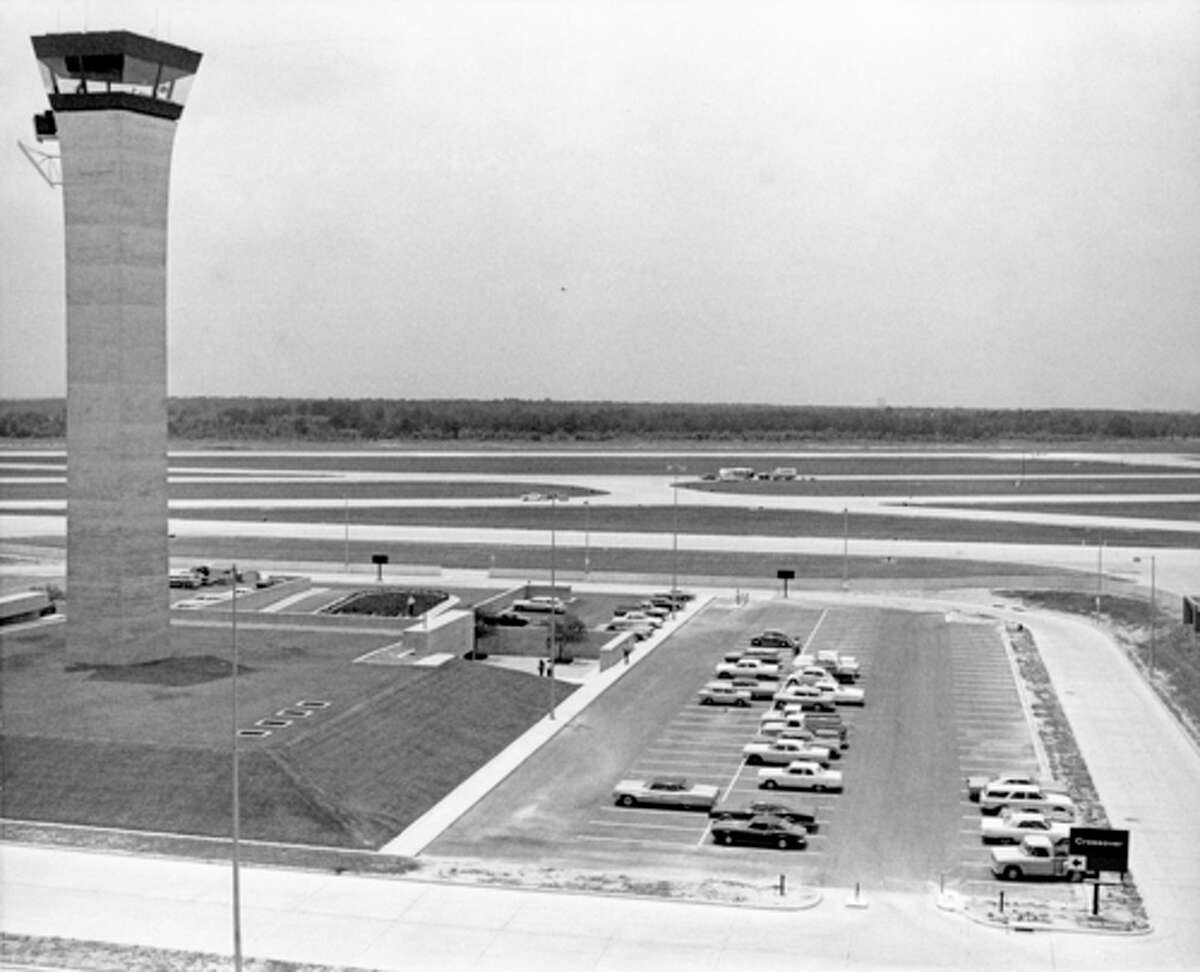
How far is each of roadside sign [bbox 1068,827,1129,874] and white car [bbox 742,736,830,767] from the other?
13426 millimetres

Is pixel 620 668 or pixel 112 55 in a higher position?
pixel 112 55

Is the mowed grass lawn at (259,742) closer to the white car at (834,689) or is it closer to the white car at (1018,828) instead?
the white car at (834,689)

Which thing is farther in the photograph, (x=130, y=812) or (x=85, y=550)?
(x=85, y=550)

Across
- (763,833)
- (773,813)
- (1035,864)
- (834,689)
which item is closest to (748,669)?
(834,689)

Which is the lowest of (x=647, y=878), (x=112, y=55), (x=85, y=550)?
(x=647, y=878)

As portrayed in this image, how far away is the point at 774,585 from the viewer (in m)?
101

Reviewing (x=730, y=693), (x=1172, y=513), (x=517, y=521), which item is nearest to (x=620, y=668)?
(x=730, y=693)

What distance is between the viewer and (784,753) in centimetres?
5341

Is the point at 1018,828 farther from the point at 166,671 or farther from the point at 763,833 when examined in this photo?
the point at 166,671

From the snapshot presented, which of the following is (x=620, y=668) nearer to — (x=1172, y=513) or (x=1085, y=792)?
(x=1085, y=792)

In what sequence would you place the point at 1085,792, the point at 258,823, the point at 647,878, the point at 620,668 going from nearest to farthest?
the point at 647,878, the point at 258,823, the point at 1085,792, the point at 620,668

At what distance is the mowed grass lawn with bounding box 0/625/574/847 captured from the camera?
46.7 metres

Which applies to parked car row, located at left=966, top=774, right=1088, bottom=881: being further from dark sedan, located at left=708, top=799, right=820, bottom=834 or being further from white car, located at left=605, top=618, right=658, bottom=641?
white car, located at left=605, top=618, right=658, bottom=641

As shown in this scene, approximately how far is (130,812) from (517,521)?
95088 millimetres
